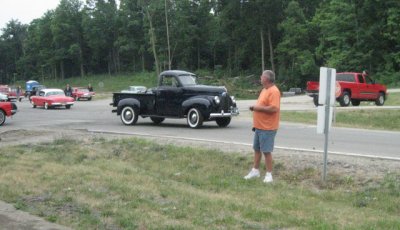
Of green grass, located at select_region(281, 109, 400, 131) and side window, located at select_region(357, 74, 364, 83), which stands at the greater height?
side window, located at select_region(357, 74, 364, 83)

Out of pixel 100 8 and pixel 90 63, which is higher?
pixel 100 8

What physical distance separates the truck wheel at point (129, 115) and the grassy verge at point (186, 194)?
882cm

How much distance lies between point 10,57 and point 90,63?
38.1m

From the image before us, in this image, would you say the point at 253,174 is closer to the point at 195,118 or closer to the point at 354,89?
the point at 195,118

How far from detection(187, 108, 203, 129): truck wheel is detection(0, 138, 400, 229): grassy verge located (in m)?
6.79

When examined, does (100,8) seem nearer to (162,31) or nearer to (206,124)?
(162,31)


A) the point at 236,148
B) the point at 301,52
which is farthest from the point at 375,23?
the point at 236,148

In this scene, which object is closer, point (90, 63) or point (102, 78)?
point (102, 78)

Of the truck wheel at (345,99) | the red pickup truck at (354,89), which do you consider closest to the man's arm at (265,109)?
the red pickup truck at (354,89)

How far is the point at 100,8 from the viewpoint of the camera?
11969 centimetres

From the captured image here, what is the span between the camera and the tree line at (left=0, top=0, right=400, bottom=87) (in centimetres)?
6744

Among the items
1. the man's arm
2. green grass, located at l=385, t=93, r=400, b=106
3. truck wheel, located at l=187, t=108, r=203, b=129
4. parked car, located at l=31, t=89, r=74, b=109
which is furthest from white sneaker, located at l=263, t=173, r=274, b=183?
parked car, located at l=31, t=89, r=74, b=109

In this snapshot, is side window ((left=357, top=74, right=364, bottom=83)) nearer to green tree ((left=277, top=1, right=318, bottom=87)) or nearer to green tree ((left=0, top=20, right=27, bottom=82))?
green tree ((left=277, top=1, right=318, bottom=87))

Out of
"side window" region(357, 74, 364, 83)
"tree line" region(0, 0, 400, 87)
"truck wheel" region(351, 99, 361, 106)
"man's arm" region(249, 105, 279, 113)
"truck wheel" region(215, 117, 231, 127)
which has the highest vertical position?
"tree line" region(0, 0, 400, 87)
